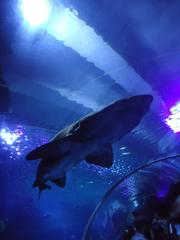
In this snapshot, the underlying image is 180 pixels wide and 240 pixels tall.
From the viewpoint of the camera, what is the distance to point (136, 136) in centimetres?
447

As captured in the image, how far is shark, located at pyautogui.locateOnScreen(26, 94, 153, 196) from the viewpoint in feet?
6.70

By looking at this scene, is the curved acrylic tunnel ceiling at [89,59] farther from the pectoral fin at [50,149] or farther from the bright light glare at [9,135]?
the pectoral fin at [50,149]

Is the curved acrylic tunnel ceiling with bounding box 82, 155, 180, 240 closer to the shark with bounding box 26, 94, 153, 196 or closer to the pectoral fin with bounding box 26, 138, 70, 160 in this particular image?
→ the shark with bounding box 26, 94, 153, 196

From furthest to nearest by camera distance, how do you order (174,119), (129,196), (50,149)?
(129,196) → (174,119) → (50,149)

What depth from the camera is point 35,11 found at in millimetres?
2465

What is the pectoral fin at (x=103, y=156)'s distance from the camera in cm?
259

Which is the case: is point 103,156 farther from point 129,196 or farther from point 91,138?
point 129,196

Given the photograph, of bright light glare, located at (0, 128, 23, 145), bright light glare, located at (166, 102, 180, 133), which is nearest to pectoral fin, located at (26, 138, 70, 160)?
bright light glare, located at (166, 102, 180, 133)

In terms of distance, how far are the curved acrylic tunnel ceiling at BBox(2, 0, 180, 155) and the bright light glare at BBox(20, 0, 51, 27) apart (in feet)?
0.21

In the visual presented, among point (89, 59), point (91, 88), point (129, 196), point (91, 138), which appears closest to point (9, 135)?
point (91, 88)

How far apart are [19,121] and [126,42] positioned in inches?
80.5

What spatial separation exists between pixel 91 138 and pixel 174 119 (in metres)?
2.12

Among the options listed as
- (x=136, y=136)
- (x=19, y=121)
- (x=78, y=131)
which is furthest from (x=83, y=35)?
(x=136, y=136)

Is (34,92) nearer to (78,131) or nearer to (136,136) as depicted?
(78,131)
